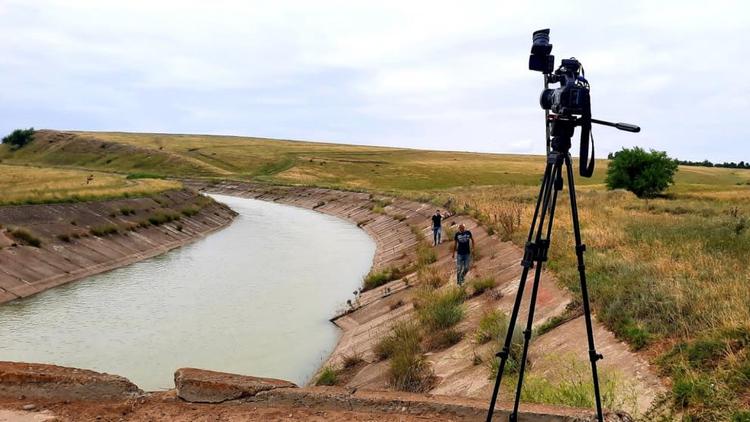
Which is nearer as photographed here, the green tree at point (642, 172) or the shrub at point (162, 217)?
the shrub at point (162, 217)

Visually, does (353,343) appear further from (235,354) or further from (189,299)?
(189,299)

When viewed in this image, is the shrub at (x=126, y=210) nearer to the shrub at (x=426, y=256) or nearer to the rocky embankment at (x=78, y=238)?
the rocky embankment at (x=78, y=238)

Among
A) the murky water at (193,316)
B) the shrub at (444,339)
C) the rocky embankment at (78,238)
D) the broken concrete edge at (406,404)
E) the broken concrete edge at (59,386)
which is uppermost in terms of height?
the broken concrete edge at (406,404)

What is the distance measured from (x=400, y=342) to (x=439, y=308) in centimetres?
180

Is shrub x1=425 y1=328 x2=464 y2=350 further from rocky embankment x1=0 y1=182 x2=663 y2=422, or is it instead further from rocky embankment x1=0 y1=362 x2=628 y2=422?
rocky embankment x1=0 y1=362 x2=628 y2=422

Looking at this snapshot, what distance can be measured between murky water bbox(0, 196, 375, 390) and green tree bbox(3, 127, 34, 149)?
423ft

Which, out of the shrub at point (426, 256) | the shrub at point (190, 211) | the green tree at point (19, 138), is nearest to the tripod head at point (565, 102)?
the shrub at point (426, 256)

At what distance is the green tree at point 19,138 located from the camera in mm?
137750

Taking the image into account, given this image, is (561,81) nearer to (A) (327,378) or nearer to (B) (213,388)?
(B) (213,388)

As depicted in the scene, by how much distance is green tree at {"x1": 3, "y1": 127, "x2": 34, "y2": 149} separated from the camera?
137750 mm

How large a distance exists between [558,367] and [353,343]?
7805 mm

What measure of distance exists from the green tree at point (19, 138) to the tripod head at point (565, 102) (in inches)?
6187

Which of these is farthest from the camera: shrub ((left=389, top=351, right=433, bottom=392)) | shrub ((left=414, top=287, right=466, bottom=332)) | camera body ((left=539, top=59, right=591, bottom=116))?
shrub ((left=414, top=287, right=466, bottom=332))

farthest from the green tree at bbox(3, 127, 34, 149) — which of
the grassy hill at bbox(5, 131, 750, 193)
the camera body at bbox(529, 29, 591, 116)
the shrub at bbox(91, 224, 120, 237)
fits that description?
the camera body at bbox(529, 29, 591, 116)
